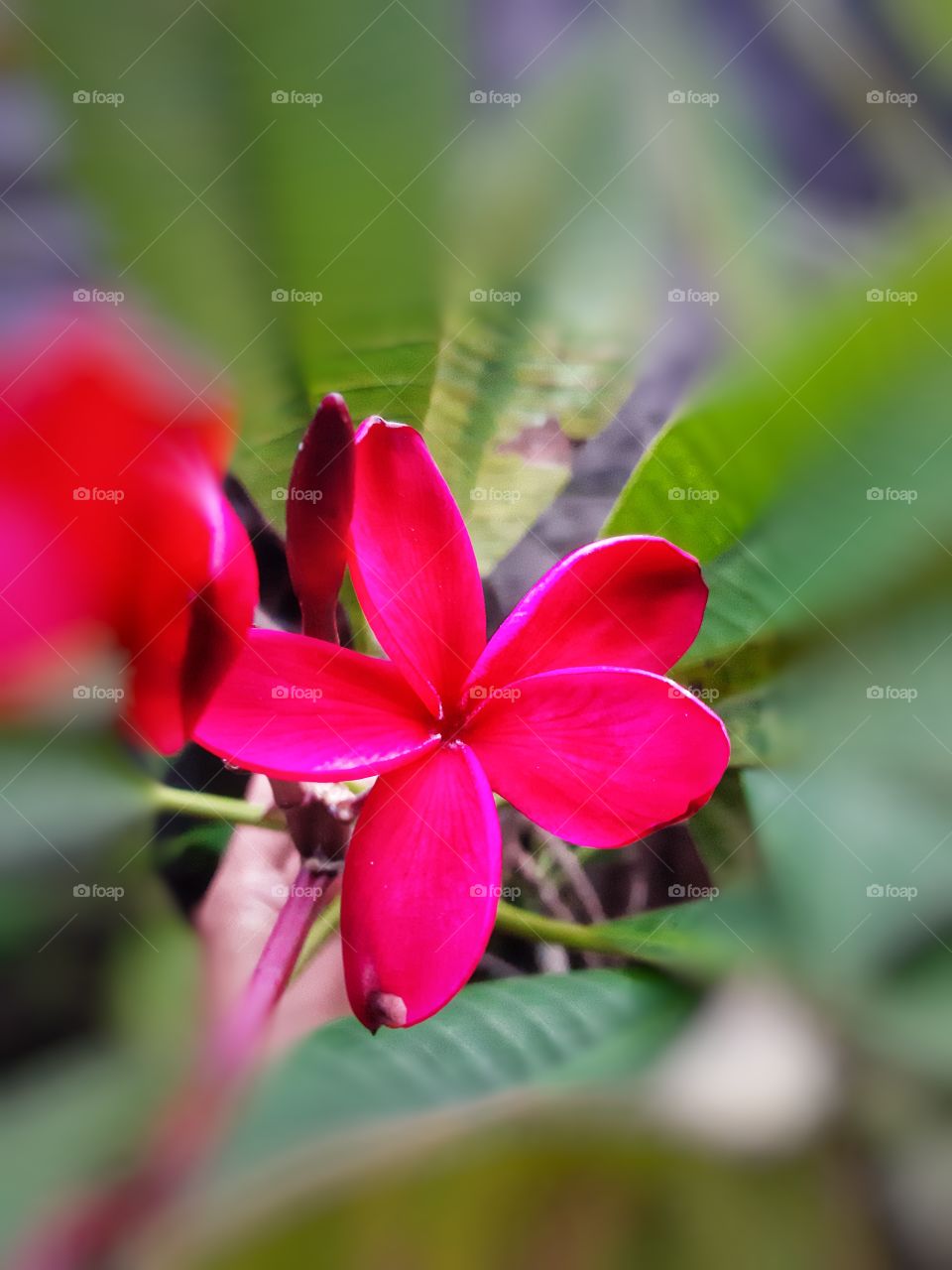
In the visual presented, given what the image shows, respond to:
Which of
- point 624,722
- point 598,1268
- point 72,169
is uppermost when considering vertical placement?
point 72,169

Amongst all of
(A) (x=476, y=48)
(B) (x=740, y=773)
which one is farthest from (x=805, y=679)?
(A) (x=476, y=48)

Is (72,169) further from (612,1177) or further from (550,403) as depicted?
(612,1177)

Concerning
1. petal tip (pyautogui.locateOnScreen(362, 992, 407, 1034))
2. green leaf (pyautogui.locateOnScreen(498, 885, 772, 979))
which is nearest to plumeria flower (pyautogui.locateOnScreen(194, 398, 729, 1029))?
petal tip (pyautogui.locateOnScreen(362, 992, 407, 1034))

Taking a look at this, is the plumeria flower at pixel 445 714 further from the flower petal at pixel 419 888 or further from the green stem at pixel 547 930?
the green stem at pixel 547 930

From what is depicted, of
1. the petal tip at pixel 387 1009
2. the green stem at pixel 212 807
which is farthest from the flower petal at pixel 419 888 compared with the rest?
the green stem at pixel 212 807

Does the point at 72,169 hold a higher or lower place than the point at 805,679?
higher

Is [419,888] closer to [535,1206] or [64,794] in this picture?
[535,1206]

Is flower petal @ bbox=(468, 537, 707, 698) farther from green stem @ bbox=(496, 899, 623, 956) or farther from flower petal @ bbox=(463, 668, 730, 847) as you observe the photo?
green stem @ bbox=(496, 899, 623, 956)
